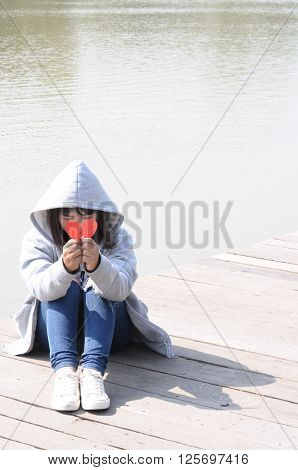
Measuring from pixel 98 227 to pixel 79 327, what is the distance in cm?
28

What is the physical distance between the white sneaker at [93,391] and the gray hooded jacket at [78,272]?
0.21 meters

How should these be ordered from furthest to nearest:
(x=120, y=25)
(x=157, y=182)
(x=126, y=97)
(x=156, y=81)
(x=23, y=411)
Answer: (x=120, y=25), (x=156, y=81), (x=126, y=97), (x=157, y=182), (x=23, y=411)

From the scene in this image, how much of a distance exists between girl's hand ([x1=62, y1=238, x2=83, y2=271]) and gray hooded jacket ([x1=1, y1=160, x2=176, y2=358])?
0.02 metres

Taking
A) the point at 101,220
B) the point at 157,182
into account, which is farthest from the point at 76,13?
the point at 101,220

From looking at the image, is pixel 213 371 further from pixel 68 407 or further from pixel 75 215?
pixel 75 215

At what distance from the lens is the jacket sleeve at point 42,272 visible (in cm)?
227

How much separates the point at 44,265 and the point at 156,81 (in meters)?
6.72

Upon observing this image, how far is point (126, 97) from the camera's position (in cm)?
816

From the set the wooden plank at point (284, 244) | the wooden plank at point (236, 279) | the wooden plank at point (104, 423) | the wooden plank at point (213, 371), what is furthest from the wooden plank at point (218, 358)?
the wooden plank at point (284, 244)

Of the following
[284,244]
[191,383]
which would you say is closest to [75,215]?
[191,383]

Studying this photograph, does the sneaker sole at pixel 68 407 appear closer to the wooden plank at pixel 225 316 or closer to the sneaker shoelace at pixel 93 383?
the sneaker shoelace at pixel 93 383

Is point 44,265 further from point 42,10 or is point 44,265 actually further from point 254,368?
point 42,10

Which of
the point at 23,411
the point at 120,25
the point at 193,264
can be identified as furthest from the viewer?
the point at 120,25

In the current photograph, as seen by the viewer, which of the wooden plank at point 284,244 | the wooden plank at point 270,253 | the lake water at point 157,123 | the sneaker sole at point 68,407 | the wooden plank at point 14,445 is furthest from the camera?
the lake water at point 157,123
